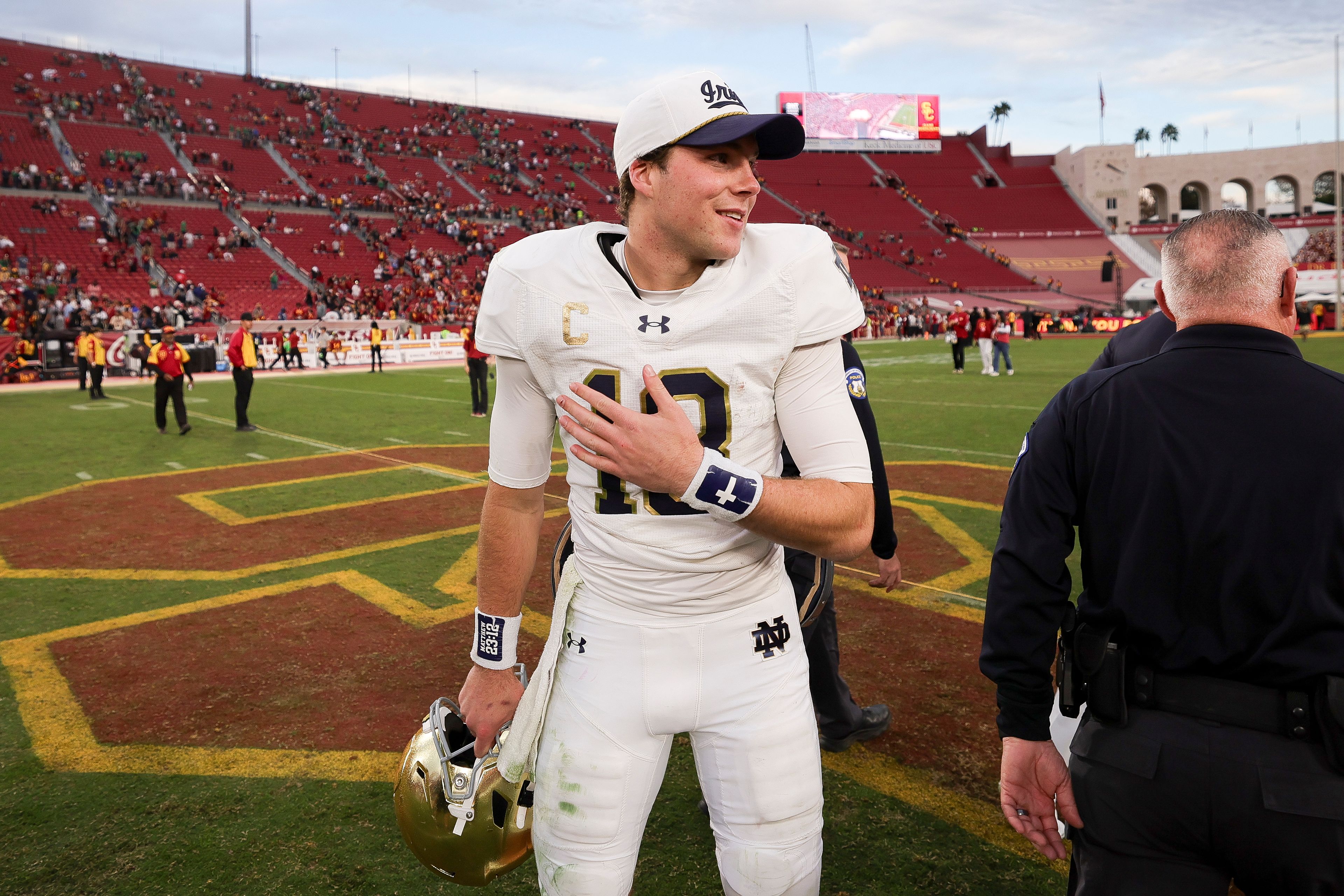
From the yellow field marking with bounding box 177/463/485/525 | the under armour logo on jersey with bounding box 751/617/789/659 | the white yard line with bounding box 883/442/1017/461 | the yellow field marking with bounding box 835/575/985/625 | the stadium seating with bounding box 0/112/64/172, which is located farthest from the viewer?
the stadium seating with bounding box 0/112/64/172

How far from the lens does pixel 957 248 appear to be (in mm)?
58438

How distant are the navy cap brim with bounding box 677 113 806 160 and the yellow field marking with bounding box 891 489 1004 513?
6.24 m

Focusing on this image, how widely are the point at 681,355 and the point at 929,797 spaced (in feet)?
7.72

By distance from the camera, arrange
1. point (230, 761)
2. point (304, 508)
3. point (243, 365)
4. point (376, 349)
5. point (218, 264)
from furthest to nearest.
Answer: point (218, 264), point (376, 349), point (243, 365), point (304, 508), point (230, 761)

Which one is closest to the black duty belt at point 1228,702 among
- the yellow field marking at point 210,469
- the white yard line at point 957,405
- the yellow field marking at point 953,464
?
the yellow field marking at point 210,469

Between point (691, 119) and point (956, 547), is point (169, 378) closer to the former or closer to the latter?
point (956, 547)

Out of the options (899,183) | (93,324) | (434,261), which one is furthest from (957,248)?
(93,324)

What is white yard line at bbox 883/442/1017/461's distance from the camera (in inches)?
398

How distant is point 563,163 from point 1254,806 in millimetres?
56835

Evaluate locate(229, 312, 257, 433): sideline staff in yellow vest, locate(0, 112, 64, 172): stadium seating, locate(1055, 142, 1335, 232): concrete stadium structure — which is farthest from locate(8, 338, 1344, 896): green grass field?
locate(1055, 142, 1335, 232): concrete stadium structure

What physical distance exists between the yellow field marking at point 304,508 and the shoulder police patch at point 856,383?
20.7 ft

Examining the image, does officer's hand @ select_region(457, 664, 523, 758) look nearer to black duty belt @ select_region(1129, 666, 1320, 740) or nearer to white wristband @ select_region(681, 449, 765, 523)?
white wristband @ select_region(681, 449, 765, 523)

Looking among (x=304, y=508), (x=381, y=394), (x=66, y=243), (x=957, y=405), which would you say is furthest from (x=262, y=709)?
(x=66, y=243)

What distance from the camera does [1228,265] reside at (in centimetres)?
186
